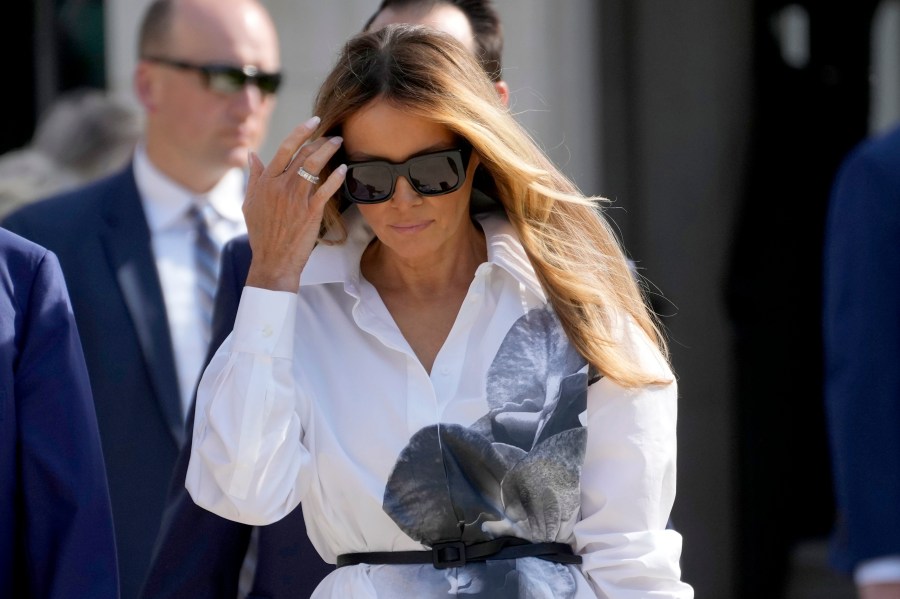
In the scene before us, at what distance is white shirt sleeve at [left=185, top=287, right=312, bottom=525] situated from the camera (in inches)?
99.9

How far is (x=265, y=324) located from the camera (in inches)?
102

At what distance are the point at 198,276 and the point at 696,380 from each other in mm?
2693

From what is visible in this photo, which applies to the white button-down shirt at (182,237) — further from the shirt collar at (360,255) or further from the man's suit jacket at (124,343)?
the shirt collar at (360,255)

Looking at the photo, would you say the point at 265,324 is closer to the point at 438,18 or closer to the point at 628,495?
the point at 628,495

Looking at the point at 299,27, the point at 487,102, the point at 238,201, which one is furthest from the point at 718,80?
the point at 487,102

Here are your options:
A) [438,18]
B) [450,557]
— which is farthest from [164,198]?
[450,557]

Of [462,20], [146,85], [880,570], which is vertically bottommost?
[880,570]

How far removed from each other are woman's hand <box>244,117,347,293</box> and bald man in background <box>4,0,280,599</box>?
109 cm

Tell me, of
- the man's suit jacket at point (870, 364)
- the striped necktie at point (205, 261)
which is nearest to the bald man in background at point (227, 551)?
the man's suit jacket at point (870, 364)

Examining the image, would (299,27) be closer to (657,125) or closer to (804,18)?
(657,125)

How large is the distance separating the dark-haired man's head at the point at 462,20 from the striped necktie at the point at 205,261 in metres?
0.85

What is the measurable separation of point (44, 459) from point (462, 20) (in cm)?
157

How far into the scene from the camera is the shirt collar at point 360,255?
2742 mm

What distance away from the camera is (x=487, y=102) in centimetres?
272
